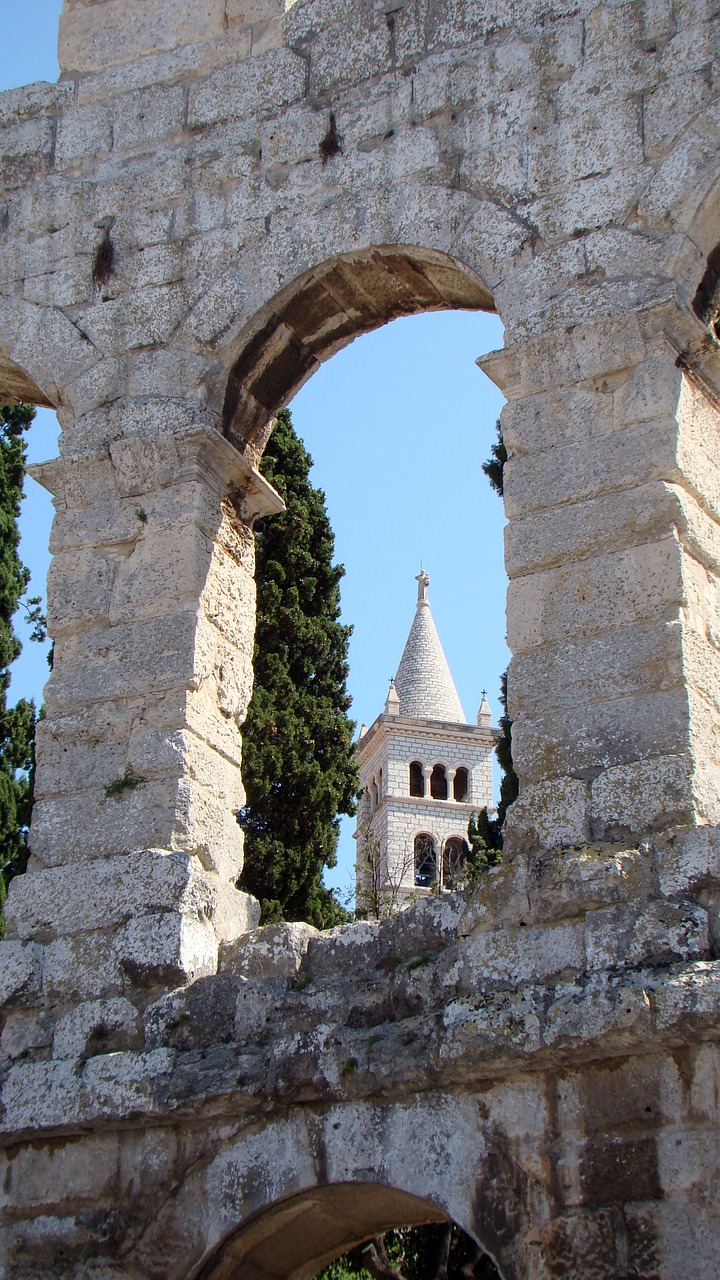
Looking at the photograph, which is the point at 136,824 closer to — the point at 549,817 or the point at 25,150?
the point at 549,817

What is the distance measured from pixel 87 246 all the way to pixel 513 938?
4.00 metres

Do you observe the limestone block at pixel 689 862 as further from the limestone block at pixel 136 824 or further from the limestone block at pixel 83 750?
the limestone block at pixel 83 750

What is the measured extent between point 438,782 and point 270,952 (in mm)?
41745

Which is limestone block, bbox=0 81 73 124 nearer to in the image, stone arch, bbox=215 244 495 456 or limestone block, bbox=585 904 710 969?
stone arch, bbox=215 244 495 456

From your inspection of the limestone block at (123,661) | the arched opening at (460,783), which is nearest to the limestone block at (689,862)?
the limestone block at (123,661)

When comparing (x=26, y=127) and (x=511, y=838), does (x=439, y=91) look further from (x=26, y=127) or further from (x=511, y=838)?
(x=511, y=838)

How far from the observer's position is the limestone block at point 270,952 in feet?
18.5

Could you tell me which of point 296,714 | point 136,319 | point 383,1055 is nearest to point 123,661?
point 136,319

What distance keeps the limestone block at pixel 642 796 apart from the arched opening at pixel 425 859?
3352 centimetres

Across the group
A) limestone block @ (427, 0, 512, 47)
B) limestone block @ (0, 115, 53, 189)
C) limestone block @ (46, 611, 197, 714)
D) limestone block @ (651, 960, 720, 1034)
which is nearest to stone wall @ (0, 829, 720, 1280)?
limestone block @ (651, 960, 720, 1034)

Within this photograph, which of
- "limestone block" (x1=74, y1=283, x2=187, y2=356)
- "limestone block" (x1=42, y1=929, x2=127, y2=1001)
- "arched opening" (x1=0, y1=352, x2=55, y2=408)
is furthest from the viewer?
"arched opening" (x1=0, y1=352, x2=55, y2=408)

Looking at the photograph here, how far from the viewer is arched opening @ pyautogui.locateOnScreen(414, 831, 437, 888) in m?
40.0

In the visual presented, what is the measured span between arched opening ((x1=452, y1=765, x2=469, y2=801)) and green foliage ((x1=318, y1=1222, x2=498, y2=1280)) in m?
36.4

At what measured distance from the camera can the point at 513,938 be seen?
16.9 feet
